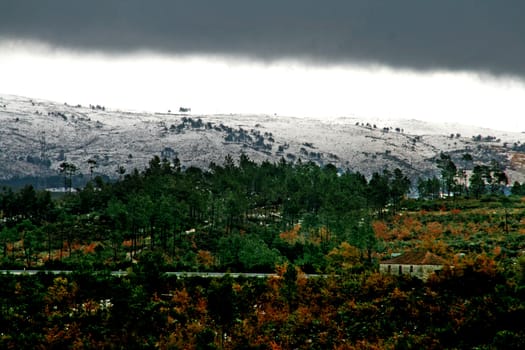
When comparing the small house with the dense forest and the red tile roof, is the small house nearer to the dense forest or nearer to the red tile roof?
the red tile roof

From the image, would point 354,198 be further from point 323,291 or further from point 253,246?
point 323,291

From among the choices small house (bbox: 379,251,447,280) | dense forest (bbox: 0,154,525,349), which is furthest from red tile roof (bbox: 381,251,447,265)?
dense forest (bbox: 0,154,525,349)

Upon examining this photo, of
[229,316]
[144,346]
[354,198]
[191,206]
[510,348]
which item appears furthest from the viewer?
[354,198]

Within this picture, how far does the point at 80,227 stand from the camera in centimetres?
13012

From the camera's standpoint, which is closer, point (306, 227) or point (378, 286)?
point (378, 286)

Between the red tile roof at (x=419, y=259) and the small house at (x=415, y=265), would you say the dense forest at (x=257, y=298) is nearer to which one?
the small house at (x=415, y=265)

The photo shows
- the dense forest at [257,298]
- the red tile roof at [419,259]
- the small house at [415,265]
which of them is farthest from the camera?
the red tile roof at [419,259]

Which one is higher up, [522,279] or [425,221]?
[522,279]

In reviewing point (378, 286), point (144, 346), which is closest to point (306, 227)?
point (378, 286)

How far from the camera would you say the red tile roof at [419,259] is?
243 feet

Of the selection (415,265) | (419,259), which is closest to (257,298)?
(415,265)

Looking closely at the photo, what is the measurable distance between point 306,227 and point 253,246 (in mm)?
34083

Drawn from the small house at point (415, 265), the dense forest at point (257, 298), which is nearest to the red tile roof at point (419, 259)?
the small house at point (415, 265)

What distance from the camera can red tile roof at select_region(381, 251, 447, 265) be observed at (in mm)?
73938
